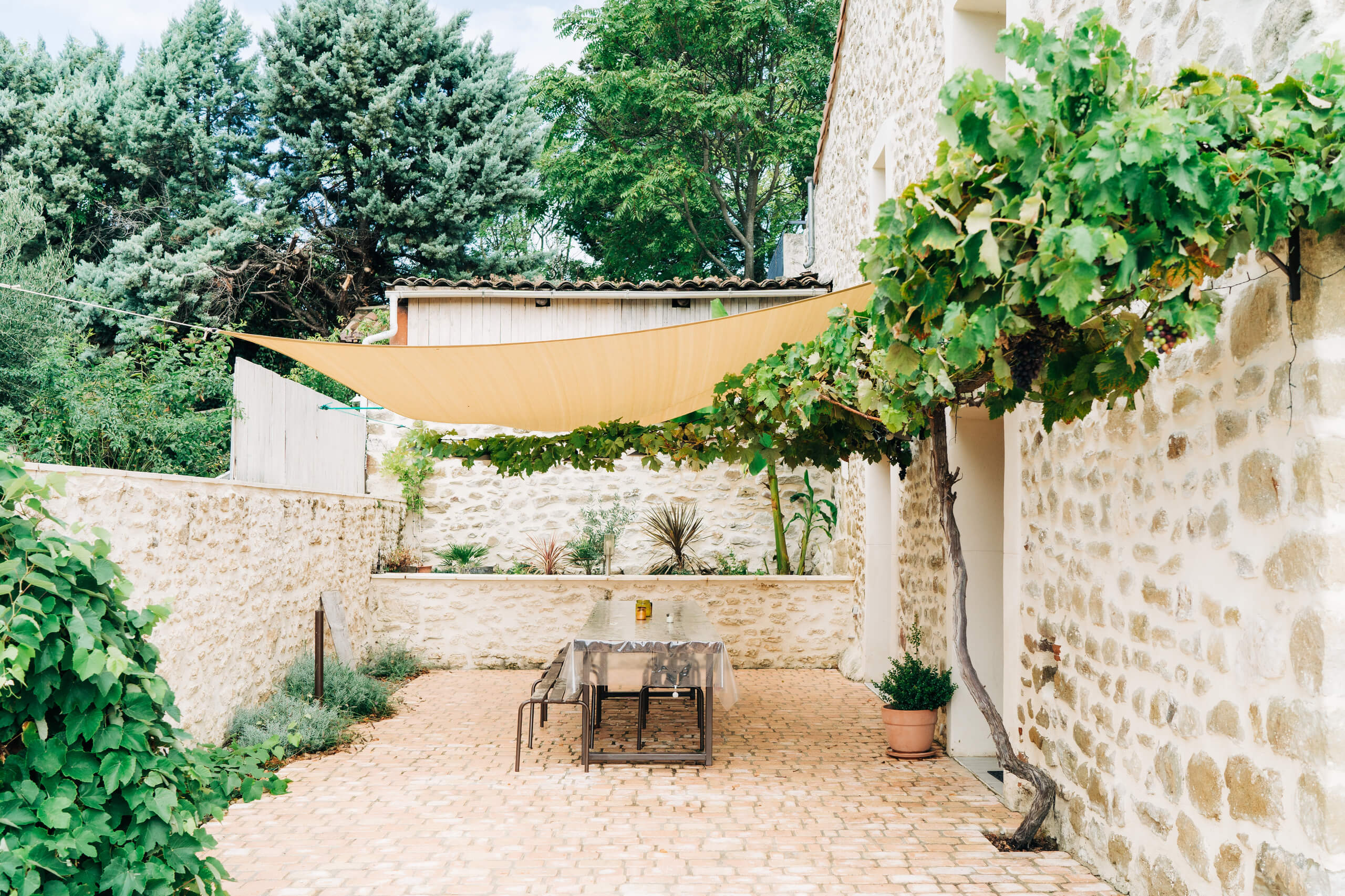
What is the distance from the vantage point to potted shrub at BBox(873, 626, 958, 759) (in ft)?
16.4

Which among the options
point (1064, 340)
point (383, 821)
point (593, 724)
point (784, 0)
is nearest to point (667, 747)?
point (593, 724)

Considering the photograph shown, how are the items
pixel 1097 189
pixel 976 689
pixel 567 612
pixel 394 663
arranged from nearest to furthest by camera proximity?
pixel 1097 189
pixel 976 689
pixel 394 663
pixel 567 612

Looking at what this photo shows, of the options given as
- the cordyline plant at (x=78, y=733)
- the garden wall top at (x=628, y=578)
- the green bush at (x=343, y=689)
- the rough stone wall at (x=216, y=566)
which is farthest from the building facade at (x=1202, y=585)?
the green bush at (x=343, y=689)

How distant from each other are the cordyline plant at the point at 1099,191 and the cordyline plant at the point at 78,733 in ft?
6.80

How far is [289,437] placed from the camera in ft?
20.0

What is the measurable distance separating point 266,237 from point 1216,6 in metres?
13.9

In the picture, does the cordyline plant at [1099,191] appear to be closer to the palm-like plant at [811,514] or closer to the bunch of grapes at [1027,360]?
the bunch of grapes at [1027,360]

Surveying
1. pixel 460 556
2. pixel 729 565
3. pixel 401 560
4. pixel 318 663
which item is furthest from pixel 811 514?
pixel 318 663

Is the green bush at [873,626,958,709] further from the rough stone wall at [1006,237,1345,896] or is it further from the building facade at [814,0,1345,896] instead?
the rough stone wall at [1006,237,1345,896]

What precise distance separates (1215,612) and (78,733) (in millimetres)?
3032

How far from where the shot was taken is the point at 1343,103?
184cm

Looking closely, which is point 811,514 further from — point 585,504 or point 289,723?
point 289,723

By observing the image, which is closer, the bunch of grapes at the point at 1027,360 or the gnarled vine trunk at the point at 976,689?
the bunch of grapes at the point at 1027,360

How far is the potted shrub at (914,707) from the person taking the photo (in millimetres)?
4996
